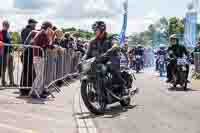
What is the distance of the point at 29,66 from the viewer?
41.7ft

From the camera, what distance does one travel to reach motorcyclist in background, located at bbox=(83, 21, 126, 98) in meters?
11.2

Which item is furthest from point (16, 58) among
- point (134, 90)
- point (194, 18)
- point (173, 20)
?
point (173, 20)

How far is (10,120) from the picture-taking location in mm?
9227

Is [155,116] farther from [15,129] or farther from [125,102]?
[15,129]

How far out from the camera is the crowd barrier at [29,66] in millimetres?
12602

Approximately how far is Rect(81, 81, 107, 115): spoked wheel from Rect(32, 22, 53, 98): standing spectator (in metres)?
2.31

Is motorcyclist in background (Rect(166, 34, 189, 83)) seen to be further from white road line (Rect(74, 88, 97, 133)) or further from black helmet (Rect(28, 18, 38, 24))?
white road line (Rect(74, 88, 97, 133))

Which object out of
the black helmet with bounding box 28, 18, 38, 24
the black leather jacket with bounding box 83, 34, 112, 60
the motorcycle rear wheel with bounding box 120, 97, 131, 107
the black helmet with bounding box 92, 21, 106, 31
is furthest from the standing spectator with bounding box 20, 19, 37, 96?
the motorcycle rear wheel with bounding box 120, 97, 131, 107

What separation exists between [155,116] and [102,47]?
2093 mm

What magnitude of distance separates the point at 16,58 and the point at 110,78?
4460 mm

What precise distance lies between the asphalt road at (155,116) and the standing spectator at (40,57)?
81.0 inches

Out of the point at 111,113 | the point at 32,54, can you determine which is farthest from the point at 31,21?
the point at 111,113

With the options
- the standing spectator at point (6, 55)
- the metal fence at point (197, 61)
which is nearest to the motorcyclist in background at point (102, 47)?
the standing spectator at point (6, 55)

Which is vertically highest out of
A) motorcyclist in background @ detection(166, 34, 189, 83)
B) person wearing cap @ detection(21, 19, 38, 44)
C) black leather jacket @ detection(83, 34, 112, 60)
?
person wearing cap @ detection(21, 19, 38, 44)
